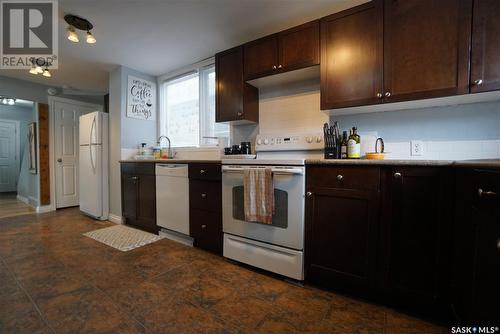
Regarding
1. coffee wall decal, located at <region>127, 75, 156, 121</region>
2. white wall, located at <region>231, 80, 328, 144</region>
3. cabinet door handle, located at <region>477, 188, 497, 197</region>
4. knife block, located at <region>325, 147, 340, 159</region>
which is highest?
coffee wall decal, located at <region>127, 75, 156, 121</region>

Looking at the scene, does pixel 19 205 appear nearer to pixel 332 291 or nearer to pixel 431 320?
pixel 332 291

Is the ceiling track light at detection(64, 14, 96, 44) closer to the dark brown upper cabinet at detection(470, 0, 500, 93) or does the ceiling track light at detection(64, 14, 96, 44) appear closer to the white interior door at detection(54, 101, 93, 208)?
the white interior door at detection(54, 101, 93, 208)

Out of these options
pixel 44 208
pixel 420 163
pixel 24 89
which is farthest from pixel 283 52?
pixel 44 208

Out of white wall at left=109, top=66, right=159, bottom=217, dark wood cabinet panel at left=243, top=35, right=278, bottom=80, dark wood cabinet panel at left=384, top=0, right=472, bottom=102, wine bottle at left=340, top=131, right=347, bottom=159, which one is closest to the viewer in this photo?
dark wood cabinet panel at left=384, top=0, right=472, bottom=102

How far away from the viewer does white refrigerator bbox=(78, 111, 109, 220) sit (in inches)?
128

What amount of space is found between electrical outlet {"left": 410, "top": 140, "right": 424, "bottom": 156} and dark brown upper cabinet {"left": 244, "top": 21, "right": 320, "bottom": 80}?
101 cm

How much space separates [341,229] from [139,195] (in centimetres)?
248

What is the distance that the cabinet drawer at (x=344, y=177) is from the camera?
1362 millimetres

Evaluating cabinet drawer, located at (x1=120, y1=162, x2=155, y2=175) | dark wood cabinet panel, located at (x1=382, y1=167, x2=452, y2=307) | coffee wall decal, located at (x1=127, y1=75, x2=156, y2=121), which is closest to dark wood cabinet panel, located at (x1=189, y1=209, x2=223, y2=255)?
cabinet drawer, located at (x1=120, y1=162, x2=155, y2=175)

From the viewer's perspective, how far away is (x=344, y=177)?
1.44 meters

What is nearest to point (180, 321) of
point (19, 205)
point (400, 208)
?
Result: point (400, 208)

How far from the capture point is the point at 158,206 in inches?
102

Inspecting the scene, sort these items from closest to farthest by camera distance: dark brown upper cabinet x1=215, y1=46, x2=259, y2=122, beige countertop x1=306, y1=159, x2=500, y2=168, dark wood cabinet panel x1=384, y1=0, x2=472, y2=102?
beige countertop x1=306, y1=159, x2=500, y2=168
dark wood cabinet panel x1=384, y1=0, x2=472, y2=102
dark brown upper cabinet x1=215, y1=46, x2=259, y2=122

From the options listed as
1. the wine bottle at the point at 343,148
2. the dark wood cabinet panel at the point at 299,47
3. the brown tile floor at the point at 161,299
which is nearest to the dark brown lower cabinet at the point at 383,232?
the brown tile floor at the point at 161,299
